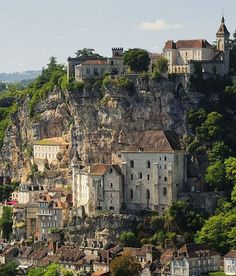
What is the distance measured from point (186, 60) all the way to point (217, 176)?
13613 millimetres

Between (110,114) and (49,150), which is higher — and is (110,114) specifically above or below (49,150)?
above

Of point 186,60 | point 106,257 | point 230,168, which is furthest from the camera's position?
point 186,60

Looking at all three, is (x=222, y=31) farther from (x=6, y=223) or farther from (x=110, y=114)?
(x=6, y=223)

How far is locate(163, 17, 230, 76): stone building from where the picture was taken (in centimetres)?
10325

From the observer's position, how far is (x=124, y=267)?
286 feet

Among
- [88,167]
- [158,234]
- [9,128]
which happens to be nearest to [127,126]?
[88,167]

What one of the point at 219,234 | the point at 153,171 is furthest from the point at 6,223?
the point at 219,234

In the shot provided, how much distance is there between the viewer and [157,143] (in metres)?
96.3

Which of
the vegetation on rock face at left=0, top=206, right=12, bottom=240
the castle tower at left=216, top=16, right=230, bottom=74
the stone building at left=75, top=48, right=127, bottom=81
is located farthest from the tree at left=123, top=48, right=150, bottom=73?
the vegetation on rock face at left=0, top=206, right=12, bottom=240

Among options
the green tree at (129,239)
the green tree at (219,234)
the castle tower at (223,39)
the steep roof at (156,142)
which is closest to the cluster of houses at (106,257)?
the green tree at (129,239)

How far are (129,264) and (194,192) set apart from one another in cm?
1125

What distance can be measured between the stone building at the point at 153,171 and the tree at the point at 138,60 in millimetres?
9123

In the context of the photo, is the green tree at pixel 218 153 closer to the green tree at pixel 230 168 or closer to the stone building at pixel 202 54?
the green tree at pixel 230 168

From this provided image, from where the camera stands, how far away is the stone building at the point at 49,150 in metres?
109
